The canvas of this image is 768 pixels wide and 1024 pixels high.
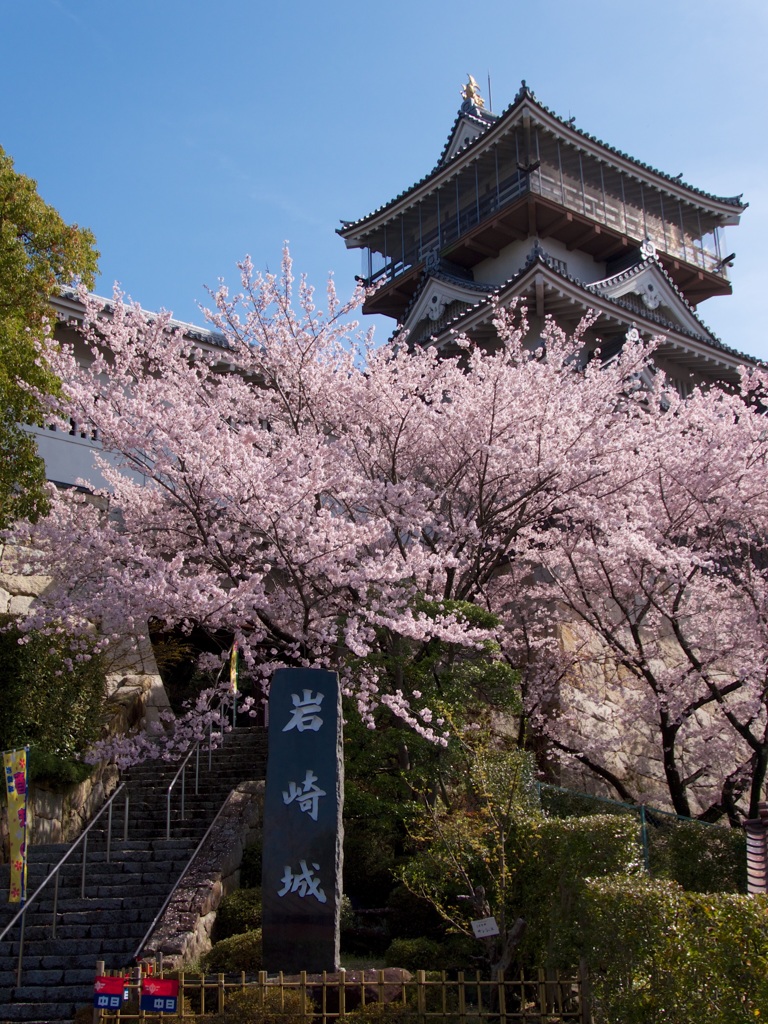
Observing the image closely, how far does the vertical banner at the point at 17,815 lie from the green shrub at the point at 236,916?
2234 millimetres

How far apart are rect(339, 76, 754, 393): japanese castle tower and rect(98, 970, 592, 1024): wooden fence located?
17.5m

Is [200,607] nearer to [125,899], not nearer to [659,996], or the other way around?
[125,899]

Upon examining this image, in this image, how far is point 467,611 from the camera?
1253 centimetres

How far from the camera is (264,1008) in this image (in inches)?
281

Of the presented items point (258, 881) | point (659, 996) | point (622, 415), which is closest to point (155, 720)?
point (258, 881)

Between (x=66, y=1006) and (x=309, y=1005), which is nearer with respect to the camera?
(x=309, y=1005)

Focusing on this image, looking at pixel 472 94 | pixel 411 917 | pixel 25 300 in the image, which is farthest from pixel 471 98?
pixel 411 917

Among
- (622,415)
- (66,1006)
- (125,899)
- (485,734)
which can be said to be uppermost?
(622,415)

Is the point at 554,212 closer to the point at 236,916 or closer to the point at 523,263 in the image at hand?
the point at 523,263

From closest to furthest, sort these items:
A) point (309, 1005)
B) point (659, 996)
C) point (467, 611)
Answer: point (659, 996) < point (309, 1005) < point (467, 611)

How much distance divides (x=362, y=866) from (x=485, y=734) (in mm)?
2445

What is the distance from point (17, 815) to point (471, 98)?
29.2 meters

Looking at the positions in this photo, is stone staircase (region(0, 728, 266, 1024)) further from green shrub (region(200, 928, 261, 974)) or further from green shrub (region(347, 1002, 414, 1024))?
green shrub (region(347, 1002, 414, 1024))

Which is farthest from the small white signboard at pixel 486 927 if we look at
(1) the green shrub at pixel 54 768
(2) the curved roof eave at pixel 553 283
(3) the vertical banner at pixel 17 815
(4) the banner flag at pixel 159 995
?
(2) the curved roof eave at pixel 553 283
